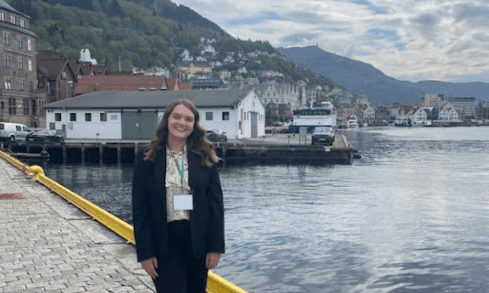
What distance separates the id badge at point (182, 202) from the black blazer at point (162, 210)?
6 cm

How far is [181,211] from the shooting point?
4.32m

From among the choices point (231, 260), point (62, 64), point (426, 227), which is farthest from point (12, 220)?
point (62, 64)

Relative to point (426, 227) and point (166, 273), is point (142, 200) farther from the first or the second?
point (426, 227)

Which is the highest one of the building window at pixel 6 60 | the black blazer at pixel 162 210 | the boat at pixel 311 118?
the building window at pixel 6 60

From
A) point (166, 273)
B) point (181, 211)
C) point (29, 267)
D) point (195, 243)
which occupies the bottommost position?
point (29, 267)

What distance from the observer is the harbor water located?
11.9 m

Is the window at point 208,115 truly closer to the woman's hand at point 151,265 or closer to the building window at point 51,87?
the building window at point 51,87

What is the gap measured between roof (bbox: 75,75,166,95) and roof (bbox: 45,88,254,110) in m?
21.3

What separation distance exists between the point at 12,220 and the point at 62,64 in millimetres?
76814

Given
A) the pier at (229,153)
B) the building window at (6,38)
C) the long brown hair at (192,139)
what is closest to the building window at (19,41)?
the building window at (6,38)

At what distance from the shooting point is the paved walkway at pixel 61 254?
283 inches

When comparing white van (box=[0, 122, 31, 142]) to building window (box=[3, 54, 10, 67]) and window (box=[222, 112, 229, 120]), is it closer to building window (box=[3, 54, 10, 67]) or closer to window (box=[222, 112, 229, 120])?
window (box=[222, 112, 229, 120])

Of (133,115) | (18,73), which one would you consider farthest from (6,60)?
(133,115)

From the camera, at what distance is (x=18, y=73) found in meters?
69.1
